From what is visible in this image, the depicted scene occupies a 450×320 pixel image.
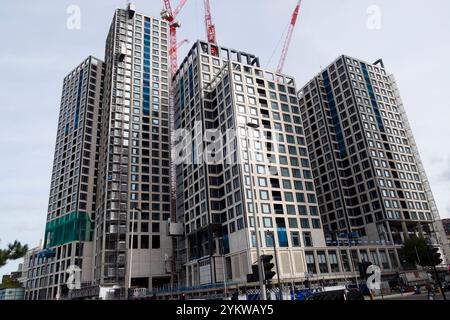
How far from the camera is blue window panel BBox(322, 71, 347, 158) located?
12450cm

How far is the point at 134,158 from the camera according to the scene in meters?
110

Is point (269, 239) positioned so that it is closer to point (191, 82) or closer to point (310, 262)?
point (310, 262)

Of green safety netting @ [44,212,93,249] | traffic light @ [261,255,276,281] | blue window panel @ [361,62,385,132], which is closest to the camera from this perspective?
traffic light @ [261,255,276,281]

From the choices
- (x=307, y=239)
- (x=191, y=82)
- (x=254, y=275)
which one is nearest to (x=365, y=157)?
(x=307, y=239)

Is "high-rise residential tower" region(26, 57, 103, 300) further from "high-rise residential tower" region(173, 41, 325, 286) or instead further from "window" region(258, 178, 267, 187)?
"window" region(258, 178, 267, 187)

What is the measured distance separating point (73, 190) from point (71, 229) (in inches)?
539

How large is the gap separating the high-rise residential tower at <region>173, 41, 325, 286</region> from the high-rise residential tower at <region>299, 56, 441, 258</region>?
32123mm

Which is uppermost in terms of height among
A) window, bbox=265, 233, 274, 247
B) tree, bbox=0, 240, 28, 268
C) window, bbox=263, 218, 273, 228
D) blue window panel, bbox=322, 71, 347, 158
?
blue window panel, bbox=322, 71, 347, 158

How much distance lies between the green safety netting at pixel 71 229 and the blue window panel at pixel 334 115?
91.1m

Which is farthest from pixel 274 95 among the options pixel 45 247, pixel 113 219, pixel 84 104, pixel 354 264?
pixel 45 247

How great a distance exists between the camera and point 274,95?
96.5m

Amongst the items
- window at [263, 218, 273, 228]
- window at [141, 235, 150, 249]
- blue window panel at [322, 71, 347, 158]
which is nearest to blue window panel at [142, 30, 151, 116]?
window at [141, 235, 150, 249]

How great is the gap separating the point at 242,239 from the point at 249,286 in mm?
9960
